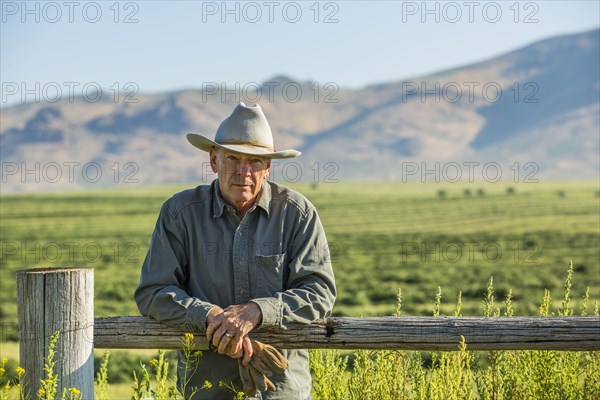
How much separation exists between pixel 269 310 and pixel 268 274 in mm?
248

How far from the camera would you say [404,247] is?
6009 centimetres

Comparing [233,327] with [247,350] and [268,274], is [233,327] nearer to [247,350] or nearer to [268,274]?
[247,350]

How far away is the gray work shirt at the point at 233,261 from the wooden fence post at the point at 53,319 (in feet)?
1.13

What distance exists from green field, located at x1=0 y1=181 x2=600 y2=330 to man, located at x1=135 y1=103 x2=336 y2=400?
168 cm

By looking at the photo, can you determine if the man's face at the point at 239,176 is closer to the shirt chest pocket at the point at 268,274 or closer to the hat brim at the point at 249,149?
the hat brim at the point at 249,149

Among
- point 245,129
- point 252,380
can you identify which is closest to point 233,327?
point 252,380

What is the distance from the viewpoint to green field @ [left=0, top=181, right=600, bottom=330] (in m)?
31.5

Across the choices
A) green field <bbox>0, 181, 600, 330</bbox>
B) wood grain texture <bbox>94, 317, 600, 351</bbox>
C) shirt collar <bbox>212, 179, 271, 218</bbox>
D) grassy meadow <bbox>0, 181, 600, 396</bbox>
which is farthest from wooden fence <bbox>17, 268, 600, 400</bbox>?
A: green field <bbox>0, 181, 600, 330</bbox>

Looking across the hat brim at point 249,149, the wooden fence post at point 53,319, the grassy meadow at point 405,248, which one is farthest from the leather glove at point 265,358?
the grassy meadow at point 405,248

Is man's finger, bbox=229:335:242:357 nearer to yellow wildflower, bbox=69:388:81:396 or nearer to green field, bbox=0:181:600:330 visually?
yellow wildflower, bbox=69:388:81:396

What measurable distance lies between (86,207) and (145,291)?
131m

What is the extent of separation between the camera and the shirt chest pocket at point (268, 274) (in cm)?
439

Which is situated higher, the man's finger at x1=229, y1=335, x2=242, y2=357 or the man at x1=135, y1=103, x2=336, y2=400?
the man at x1=135, y1=103, x2=336, y2=400

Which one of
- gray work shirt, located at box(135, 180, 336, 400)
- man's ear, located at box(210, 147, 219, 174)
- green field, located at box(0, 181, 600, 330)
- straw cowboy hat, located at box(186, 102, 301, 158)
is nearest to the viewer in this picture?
gray work shirt, located at box(135, 180, 336, 400)
